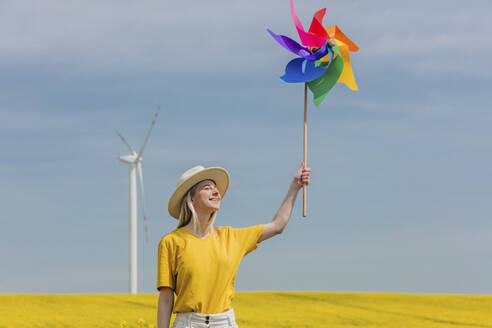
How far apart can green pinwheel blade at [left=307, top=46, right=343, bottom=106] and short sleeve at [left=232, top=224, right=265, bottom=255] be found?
1.32 meters

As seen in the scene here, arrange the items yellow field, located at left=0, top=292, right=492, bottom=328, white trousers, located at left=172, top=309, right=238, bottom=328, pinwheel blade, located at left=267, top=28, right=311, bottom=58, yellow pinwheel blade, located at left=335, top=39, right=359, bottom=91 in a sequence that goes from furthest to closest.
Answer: yellow field, located at left=0, top=292, right=492, bottom=328, pinwheel blade, located at left=267, top=28, right=311, bottom=58, yellow pinwheel blade, located at left=335, top=39, right=359, bottom=91, white trousers, located at left=172, top=309, right=238, bottom=328

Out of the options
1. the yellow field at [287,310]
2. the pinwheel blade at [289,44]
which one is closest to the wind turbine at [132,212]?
the yellow field at [287,310]

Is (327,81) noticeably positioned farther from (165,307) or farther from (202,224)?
(165,307)

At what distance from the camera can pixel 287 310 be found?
55.6 feet

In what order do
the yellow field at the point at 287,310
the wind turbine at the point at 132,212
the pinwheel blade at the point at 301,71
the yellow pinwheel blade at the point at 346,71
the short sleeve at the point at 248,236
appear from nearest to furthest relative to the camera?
the short sleeve at the point at 248,236
the pinwheel blade at the point at 301,71
the yellow pinwheel blade at the point at 346,71
the yellow field at the point at 287,310
the wind turbine at the point at 132,212

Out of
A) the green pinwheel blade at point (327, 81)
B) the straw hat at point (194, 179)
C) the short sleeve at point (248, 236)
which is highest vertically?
the green pinwheel blade at point (327, 81)

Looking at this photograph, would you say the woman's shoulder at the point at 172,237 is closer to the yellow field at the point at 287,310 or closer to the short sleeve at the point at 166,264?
the short sleeve at the point at 166,264

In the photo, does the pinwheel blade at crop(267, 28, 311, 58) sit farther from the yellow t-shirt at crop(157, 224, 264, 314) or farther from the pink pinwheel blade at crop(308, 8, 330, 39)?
the yellow t-shirt at crop(157, 224, 264, 314)

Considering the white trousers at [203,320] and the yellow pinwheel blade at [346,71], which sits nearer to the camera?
the white trousers at [203,320]

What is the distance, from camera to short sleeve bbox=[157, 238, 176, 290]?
6770mm

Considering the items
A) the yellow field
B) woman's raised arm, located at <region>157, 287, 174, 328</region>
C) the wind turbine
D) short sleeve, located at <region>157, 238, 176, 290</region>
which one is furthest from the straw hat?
the wind turbine

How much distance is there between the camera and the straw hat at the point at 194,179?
6934 mm

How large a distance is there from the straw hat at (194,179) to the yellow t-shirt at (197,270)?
0.29m

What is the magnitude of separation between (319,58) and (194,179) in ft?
5.71
